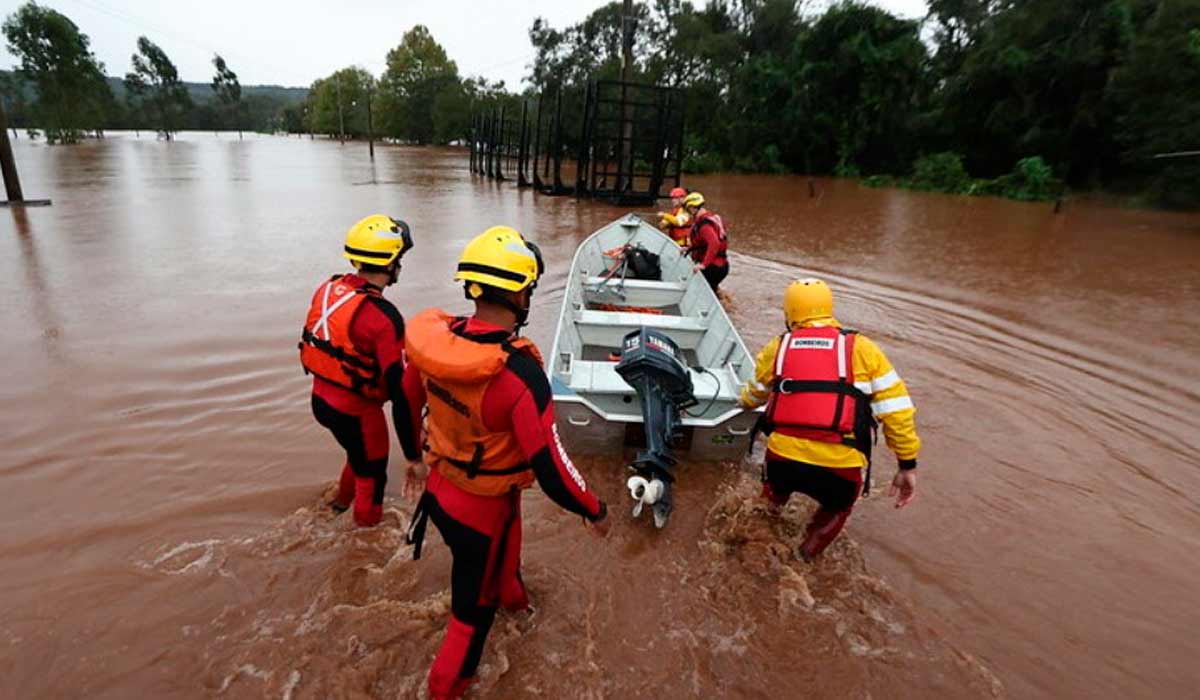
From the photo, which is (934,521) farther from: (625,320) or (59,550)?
(59,550)

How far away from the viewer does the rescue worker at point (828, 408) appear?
8.72 ft

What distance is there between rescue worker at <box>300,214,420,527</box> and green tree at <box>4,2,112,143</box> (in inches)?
→ 2063

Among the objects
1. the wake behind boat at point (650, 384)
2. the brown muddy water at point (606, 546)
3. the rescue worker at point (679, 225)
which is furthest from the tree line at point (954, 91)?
the wake behind boat at point (650, 384)

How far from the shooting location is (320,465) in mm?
4129

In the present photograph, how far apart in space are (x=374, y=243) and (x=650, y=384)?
5.65 ft

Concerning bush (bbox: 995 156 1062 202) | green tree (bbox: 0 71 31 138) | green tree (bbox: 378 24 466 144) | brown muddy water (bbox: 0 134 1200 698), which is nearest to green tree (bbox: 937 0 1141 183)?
bush (bbox: 995 156 1062 202)

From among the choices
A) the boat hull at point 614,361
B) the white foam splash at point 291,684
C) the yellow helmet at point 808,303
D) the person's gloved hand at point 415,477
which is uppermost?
the yellow helmet at point 808,303

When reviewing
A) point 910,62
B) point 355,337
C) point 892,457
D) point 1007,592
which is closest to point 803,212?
point 910,62

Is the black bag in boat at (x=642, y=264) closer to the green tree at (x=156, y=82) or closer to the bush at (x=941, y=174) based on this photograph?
the bush at (x=941, y=174)

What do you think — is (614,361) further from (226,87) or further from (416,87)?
(226,87)

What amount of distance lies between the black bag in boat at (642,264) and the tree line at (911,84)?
15.9 m

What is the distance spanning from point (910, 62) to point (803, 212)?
13148 mm

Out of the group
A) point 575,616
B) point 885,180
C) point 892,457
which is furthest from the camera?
point 885,180

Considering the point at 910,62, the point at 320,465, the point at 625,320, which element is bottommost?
the point at 320,465
